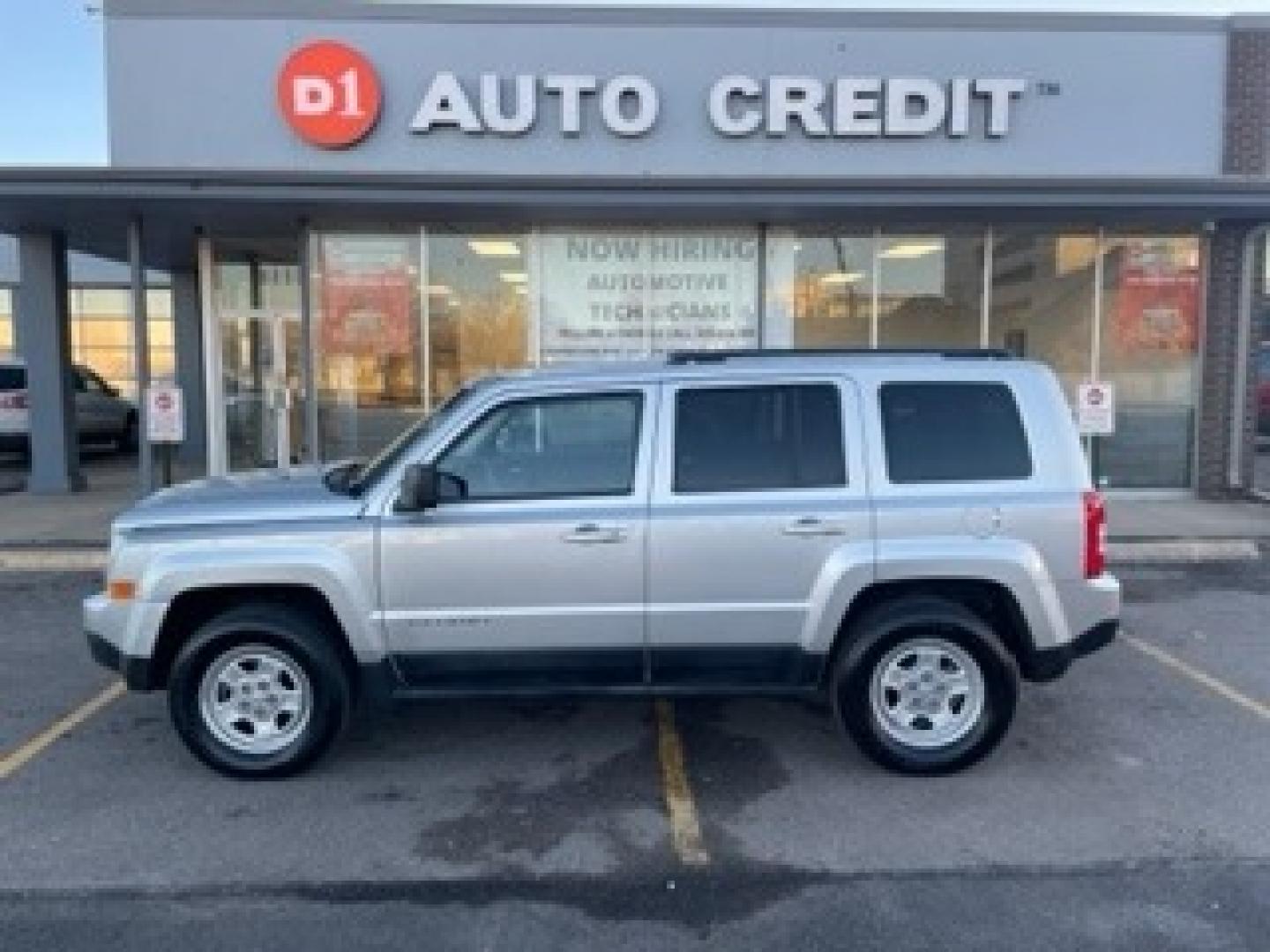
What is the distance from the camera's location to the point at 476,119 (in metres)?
12.0

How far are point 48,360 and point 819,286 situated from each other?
9908 mm

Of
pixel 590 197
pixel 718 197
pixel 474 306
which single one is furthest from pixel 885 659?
pixel 474 306

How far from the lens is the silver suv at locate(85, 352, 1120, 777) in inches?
185

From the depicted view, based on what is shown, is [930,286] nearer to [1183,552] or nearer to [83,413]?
[1183,552]

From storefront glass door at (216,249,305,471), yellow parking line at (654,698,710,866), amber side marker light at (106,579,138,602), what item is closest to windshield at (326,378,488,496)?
amber side marker light at (106,579,138,602)

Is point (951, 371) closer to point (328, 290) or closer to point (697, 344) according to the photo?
point (697, 344)

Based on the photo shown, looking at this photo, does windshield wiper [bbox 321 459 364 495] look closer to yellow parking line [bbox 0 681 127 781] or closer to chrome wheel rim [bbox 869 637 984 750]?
yellow parking line [bbox 0 681 127 781]

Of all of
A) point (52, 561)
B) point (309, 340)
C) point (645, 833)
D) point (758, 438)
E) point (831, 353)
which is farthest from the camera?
point (309, 340)

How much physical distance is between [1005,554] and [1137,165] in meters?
9.66

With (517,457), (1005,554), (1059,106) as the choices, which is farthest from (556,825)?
(1059,106)

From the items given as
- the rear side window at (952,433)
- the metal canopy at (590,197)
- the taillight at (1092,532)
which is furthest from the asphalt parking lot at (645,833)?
the metal canopy at (590,197)

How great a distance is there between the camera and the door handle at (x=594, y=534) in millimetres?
4691

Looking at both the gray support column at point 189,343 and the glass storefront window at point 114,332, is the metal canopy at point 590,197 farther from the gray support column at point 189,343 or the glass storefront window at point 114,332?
the glass storefront window at point 114,332

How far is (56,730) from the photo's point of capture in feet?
17.9
